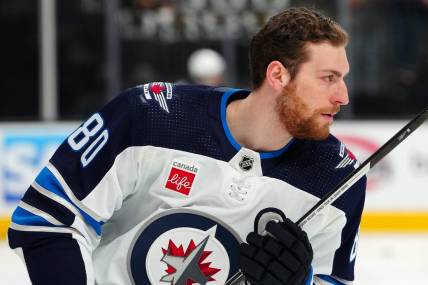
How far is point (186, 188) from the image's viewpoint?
1850 millimetres

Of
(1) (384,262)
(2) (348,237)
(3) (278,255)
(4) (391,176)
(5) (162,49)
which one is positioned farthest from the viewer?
(5) (162,49)

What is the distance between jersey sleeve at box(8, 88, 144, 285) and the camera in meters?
1.74

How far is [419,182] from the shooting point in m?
5.22

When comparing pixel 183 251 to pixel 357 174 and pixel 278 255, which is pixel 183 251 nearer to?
pixel 278 255

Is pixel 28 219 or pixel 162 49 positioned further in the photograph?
pixel 162 49

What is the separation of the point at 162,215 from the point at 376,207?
3517 millimetres

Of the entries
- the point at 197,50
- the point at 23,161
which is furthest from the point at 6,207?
the point at 197,50

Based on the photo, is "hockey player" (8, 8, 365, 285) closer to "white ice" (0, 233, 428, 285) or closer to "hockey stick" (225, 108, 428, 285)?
"hockey stick" (225, 108, 428, 285)

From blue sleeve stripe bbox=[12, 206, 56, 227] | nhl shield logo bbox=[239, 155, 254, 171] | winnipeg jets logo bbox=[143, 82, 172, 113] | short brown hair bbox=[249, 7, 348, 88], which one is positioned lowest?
blue sleeve stripe bbox=[12, 206, 56, 227]

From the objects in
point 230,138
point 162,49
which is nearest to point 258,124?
point 230,138

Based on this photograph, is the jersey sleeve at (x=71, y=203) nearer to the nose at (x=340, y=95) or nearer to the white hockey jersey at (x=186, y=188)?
the white hockey jersey at (x=186, y=188)

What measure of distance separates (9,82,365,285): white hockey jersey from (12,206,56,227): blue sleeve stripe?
39 mm

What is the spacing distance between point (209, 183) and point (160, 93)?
201mm

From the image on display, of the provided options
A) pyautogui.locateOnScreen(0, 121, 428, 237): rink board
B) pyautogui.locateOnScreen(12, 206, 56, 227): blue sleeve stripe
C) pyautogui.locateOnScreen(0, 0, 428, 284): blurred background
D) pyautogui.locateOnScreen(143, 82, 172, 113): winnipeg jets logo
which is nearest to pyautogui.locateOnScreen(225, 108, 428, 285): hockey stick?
pyautogui.locateOnScreen(143, 82, 172, 113): winnipeg jets logo
